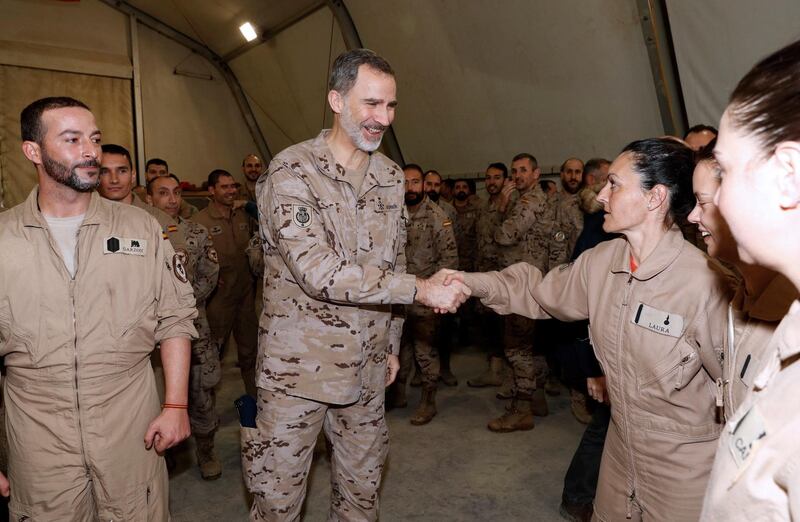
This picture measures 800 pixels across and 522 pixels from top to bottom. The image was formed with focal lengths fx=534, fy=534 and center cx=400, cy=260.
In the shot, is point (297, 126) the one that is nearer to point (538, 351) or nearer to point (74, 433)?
point (538, 351)

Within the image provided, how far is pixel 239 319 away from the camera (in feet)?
14.6

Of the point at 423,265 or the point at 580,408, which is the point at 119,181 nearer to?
the point at 423,265

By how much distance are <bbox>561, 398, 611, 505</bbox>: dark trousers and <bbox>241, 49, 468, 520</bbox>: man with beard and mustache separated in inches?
44.1

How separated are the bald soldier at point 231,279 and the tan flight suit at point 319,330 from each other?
228cm

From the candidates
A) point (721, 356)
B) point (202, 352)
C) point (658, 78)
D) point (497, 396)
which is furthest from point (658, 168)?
point (658, 78)

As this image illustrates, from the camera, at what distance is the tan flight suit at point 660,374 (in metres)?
1.51

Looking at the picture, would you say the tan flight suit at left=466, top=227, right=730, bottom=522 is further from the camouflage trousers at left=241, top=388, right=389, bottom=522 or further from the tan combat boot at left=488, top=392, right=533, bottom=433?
the tan combat boot at left=488, top=392, right=533, bottom=433

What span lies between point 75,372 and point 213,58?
10634 millimetres

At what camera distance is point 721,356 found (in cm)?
149

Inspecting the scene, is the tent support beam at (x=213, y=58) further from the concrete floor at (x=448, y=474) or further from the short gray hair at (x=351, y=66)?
the short gray hair at (x=351, y=66)

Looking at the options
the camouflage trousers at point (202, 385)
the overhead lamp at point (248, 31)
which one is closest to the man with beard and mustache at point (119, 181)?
the camouflage trousers at point (202, 385)

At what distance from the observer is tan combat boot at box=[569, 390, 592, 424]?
3.99 metres

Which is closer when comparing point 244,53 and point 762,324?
point 762,324

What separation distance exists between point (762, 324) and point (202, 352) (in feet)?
10.6
